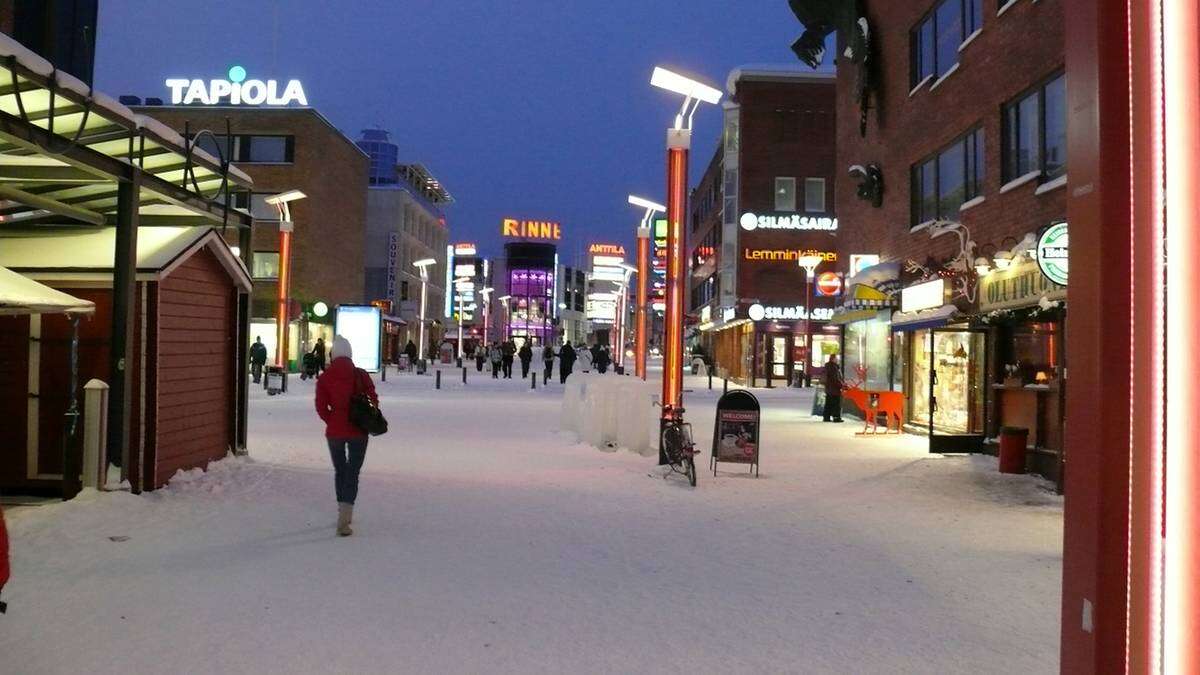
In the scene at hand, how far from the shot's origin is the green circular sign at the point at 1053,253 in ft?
39.0

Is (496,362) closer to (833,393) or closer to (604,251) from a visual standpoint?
(833,393)

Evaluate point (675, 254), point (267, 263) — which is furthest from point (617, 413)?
point (267, 263)

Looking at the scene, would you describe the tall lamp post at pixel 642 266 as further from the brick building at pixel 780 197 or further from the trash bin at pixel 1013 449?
the brick building at pixel 780 197

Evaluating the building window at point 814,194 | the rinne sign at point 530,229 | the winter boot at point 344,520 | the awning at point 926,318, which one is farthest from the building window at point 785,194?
the rinne sign at point 530,229

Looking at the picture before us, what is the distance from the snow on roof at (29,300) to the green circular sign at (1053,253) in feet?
35.1

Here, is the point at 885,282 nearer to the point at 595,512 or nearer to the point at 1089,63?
the point at 595,512

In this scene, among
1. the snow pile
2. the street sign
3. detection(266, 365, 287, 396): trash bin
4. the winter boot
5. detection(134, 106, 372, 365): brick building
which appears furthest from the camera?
detection(134, 106, 372, 365): brick building

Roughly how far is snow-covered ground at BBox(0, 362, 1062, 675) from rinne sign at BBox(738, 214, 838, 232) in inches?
1366

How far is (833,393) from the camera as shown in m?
23.3

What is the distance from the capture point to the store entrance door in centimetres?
1585

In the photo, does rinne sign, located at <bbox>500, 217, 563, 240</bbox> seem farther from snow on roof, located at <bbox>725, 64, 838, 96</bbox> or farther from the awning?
the awning

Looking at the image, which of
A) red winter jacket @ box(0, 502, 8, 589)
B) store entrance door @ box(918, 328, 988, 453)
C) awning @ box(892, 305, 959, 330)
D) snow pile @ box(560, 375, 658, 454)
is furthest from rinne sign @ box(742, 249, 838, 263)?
red winter jacket @ box(0, 502, 8, 589)

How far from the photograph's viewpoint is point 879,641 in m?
5.68

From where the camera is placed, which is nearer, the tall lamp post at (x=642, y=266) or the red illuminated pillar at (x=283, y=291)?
the tall lamp post at (x=642, y=266)
